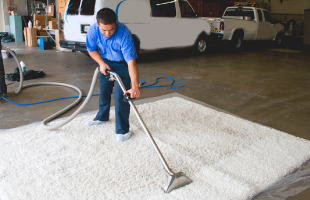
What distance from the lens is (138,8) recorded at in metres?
6.37

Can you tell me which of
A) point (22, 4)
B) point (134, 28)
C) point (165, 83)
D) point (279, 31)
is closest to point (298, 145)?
point (165, 83)

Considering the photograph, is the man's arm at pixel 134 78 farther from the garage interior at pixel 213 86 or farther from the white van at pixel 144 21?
the white van at pixel 144 21

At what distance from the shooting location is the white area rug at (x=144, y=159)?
6.25 feet

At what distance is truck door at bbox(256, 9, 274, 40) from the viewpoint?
10867mm

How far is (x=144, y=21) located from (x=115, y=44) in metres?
4.47

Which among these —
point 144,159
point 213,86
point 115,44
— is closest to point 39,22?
point 213,86

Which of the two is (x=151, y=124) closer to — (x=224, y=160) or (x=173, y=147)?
(x=173, y=147)

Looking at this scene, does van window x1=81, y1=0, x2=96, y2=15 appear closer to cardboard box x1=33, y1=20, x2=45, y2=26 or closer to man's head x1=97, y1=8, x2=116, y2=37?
man's head x1=97, y1=8, x2=116, y2=37

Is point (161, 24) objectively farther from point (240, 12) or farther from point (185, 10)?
point (240, 12)

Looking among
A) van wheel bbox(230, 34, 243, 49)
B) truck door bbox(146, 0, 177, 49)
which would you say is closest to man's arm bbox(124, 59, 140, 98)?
truck door bbox(146, 0, 177, 49)

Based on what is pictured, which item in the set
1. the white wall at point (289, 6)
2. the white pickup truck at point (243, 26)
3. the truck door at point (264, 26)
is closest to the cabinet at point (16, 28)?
the white pickup truck at point (243, 26)

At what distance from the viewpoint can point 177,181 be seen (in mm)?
1950

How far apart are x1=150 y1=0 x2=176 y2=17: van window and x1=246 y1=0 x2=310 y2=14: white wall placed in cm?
1451

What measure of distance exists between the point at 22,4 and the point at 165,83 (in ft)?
35.9
